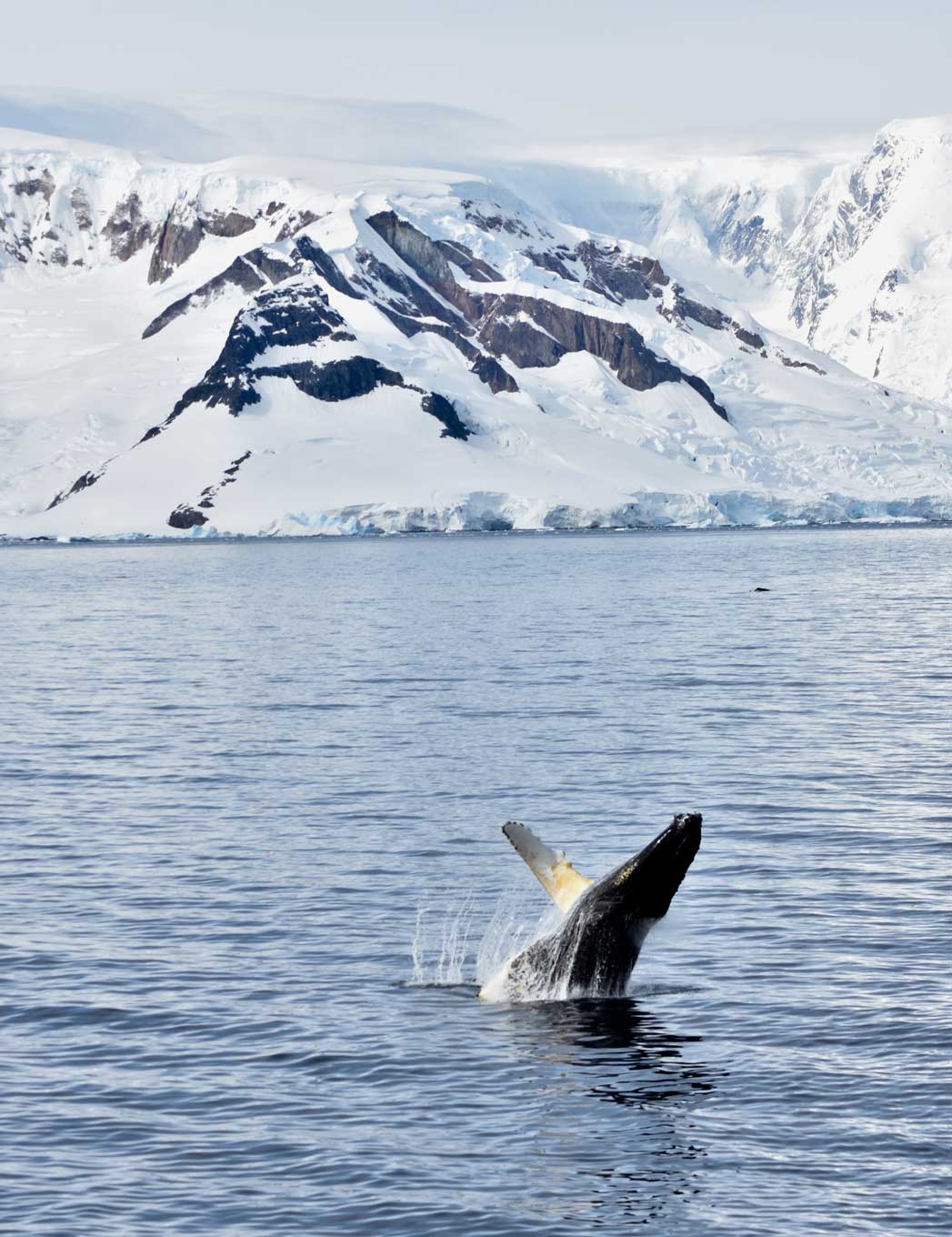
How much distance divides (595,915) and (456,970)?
4214 mm

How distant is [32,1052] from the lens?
23.3m

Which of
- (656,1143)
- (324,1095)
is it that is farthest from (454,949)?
(656,1143)

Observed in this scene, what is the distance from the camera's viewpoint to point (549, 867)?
23.3 metres

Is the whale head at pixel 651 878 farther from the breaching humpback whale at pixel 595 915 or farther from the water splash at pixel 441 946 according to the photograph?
the water splash at pixel 441 946

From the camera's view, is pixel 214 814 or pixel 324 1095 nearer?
pixel 324 1095

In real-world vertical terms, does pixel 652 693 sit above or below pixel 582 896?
below

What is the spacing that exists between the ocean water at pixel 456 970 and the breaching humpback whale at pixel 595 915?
15.8 inches

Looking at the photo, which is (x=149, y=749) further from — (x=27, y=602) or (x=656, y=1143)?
(x=27, y=602)

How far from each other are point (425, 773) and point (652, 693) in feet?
63.9

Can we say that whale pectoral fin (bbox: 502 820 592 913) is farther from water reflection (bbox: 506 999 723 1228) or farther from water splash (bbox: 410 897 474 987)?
water splash (bbox: 410 897 474 987)

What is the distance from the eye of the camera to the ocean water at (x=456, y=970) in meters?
19.0

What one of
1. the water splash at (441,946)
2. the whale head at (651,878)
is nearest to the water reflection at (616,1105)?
the whale head at (651,878)

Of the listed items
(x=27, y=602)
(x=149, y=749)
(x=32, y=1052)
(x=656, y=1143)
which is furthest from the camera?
(x=27, y=602)

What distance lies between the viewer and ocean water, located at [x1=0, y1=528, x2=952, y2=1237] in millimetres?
19031
